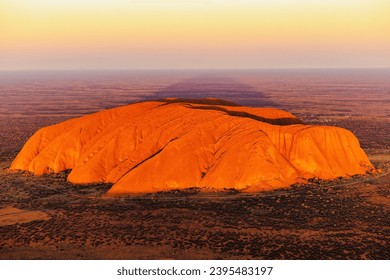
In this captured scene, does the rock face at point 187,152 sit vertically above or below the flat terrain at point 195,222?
above

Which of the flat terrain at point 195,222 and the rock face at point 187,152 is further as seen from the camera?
the rock face at point 187,152

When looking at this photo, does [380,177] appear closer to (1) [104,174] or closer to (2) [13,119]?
(1) [104,174]

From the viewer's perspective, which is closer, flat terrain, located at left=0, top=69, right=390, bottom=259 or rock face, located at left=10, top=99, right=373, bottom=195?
flat terrain, located at left=0, top=69, right=390, bottom=259

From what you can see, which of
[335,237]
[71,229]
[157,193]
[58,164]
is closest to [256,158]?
[157,193]

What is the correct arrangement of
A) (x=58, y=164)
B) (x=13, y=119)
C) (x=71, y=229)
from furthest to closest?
1. (x=13, y=119)
2. (x=58, y=164)
3. (x=71, y=229)

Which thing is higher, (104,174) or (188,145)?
(188,145)

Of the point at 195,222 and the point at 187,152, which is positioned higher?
the point at 187,152

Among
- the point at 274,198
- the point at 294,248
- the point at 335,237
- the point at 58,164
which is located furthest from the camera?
the point at 58,164

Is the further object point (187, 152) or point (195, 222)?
point (187, 152)
